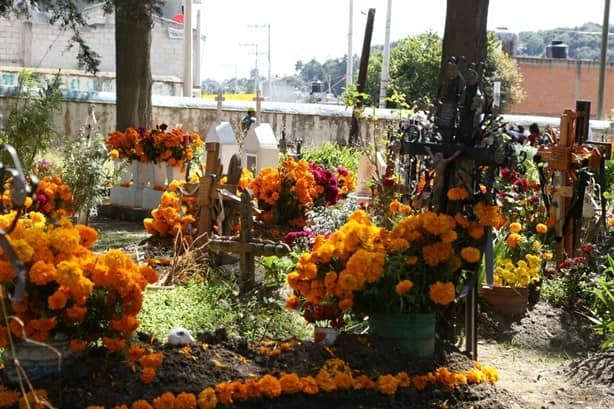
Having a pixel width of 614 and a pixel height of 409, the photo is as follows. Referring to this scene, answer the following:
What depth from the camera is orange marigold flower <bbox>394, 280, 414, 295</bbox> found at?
228 inches

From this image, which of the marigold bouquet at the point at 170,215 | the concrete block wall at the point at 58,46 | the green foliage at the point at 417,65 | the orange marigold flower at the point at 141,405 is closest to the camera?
the orange marigold flower at the point at 141,405

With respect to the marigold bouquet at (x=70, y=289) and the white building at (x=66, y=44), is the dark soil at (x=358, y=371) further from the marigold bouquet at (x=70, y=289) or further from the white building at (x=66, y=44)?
the white building at (x=66, y=44)

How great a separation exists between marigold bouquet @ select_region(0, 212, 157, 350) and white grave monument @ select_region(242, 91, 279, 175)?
9248 millimetres

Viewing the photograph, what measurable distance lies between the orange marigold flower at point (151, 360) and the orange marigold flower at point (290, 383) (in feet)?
2.04

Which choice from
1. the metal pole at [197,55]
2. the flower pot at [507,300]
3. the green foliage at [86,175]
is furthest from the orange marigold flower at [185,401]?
the metal pole at [197,55]

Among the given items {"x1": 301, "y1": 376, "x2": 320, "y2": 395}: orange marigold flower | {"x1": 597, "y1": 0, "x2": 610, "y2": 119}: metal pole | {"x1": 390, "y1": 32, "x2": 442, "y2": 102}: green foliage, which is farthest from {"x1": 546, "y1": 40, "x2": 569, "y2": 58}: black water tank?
{"x1": 301, "y1": 376, "x2": 320, "y2": 395}: orange marigold flower

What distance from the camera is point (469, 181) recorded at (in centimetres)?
639

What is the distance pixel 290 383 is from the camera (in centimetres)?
529

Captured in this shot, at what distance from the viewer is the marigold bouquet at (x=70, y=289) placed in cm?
474

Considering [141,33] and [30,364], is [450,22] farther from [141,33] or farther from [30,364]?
[30,364]

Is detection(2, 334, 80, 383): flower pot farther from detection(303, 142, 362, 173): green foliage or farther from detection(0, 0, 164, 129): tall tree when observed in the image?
detection(303, 142, 362, 173): green foliage

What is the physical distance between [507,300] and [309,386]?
3.50 meters

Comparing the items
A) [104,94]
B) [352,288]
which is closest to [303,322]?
[352,288]

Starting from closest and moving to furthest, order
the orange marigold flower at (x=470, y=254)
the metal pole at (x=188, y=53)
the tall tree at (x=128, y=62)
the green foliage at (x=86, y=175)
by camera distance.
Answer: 1. the orange marigold flower at (x=470, y=254)
2. the green foliage at (x=86, y=175)
3. the tall tree at (x=128, y=62)
4. the metal pole at (x=188, y=53)
